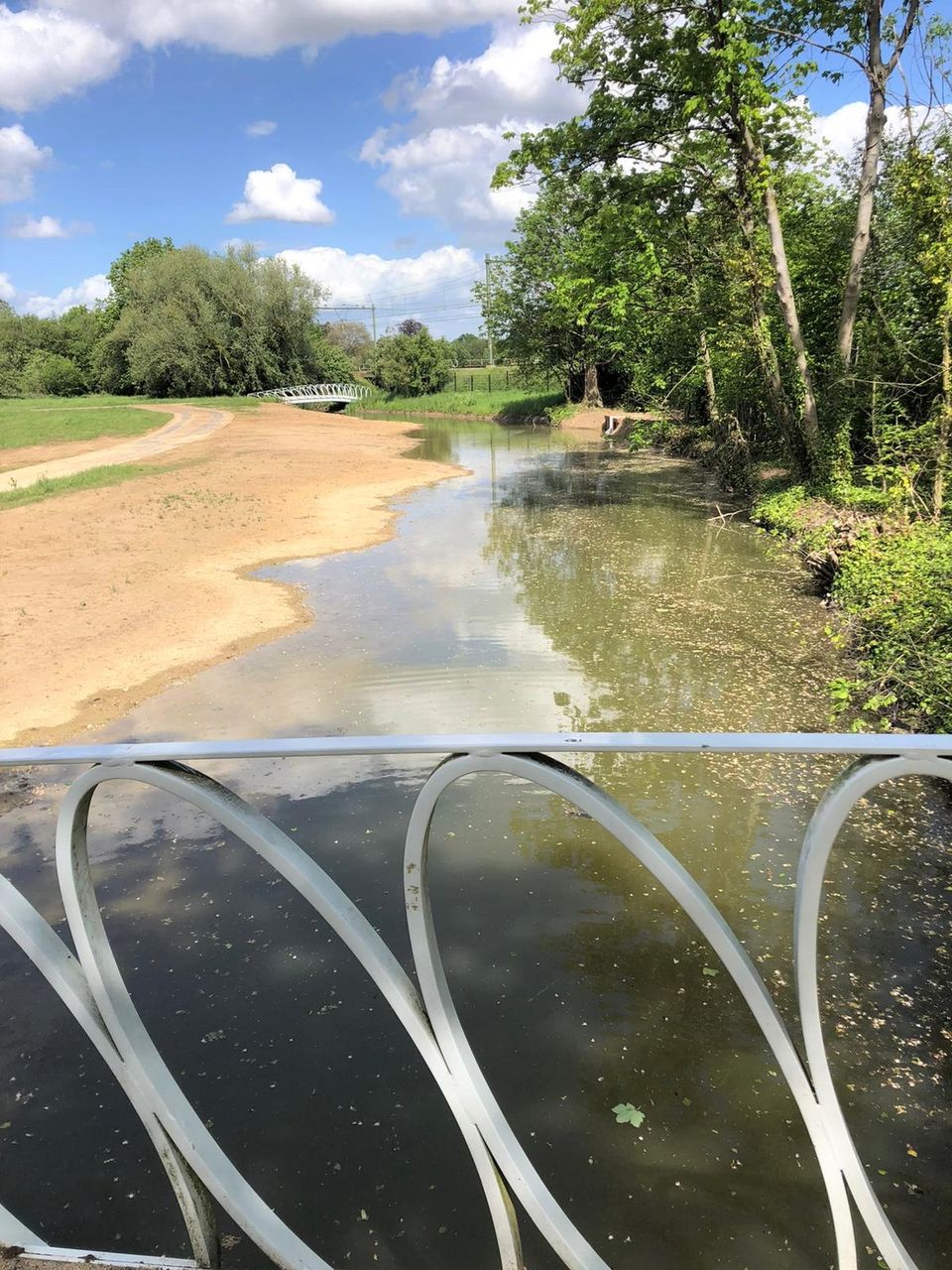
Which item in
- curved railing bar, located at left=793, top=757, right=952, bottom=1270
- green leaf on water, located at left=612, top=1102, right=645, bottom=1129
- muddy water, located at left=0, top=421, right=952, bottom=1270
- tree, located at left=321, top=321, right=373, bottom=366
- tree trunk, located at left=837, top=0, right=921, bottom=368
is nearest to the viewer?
curved railing bar, located at left=793, top=757, right=952, bottom=1270

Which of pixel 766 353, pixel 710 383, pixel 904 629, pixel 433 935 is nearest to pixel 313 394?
pixel 710 383

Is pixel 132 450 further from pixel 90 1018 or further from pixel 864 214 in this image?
pixel 90 1018

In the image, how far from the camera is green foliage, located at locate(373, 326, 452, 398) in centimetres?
5169

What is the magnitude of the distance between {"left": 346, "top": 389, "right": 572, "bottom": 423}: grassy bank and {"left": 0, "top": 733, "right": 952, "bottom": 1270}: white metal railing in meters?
34.4

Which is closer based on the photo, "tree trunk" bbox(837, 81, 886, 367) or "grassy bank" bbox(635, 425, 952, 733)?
"grassy bank" bbox(635, 425, 952, 733)

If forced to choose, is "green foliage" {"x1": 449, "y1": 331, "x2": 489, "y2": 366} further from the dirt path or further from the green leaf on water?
the green leaf on water

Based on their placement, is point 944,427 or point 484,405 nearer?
point 944,427

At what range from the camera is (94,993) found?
1.47 metres

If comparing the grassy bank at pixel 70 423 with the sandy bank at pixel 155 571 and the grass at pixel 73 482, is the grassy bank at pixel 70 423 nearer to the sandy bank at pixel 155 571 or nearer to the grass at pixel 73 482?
the sandy bank at pixel 155 571

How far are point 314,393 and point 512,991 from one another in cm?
4832

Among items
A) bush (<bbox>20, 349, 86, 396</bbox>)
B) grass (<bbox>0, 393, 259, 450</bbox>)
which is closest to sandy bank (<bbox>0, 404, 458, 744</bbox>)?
grass (<bbox>0, 393, 259, 450</bbox>)

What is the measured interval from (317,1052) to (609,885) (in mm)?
1747

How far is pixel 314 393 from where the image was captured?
157ft

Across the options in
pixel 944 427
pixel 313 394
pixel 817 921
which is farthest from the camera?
pixel 313 394
